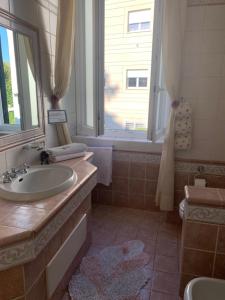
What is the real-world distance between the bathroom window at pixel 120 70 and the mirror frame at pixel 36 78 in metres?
0.68

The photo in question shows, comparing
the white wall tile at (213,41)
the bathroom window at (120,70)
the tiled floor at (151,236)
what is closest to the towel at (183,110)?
the bathroom window at (120,70)

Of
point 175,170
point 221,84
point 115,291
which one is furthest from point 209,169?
point 115,291

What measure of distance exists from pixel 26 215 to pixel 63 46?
1.57 m

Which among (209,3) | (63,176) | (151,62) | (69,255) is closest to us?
(69,255)

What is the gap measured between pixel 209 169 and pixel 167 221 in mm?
718

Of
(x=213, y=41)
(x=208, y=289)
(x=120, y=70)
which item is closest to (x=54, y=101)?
(x=120, y=70)

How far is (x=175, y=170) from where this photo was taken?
7.55ft

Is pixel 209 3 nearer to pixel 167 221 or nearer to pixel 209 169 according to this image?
pixel 209 169

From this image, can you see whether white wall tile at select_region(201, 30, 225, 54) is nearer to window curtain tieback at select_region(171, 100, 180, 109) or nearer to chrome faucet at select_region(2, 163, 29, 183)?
window curtain tieback at select_region(171, 100, 180, 109)

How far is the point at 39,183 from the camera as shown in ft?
5.18

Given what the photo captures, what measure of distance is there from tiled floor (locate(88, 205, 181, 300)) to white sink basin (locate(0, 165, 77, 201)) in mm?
757

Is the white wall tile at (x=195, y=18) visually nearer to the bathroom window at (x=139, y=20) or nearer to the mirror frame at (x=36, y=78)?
the bathroom window at (x=139, y=20)

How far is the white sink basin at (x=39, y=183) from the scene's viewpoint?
118 cm

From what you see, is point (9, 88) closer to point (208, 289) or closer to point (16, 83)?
point (16, 83)
